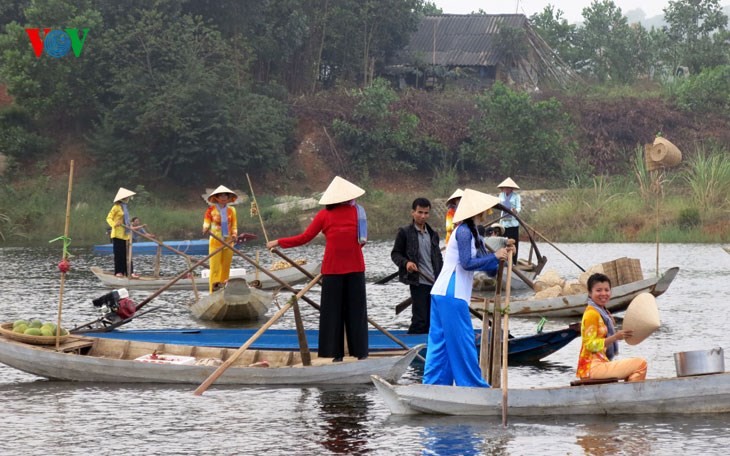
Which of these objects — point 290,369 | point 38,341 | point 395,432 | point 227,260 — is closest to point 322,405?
point 290,369

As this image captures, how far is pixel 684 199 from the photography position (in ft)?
107

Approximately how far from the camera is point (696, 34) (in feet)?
162

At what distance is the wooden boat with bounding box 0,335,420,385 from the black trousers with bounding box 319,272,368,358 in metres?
0.14

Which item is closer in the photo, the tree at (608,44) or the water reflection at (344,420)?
the water reflection at (344,420)

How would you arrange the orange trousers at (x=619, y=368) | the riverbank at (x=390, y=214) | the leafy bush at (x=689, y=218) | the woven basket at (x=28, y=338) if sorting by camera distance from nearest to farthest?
the orange trousers at (x=619, y=368) → the woven basket at (x=28, y=338) → the leafy bush at (x=689, y=218) → the riverbank at (x=390, y=214)

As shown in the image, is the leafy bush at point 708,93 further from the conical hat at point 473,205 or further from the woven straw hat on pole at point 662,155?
the conical hat at point 473,205

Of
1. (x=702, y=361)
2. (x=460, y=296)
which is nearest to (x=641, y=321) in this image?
(x=702, y=361)

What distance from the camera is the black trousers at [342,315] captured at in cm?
1096

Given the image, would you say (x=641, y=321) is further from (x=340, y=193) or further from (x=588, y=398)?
(x=340, y=193)

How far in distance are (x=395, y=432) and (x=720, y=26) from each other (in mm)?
41291

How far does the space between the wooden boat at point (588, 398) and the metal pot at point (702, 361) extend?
2.2 inches

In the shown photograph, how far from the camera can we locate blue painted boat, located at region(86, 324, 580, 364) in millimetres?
11922

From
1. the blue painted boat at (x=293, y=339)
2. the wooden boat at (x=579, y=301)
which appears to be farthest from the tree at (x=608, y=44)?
the blue painted boat at (x=293, y=339)

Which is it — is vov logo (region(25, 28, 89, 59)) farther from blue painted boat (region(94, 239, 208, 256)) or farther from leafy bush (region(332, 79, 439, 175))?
leafy bush (region(332, 79, 439, 175))
